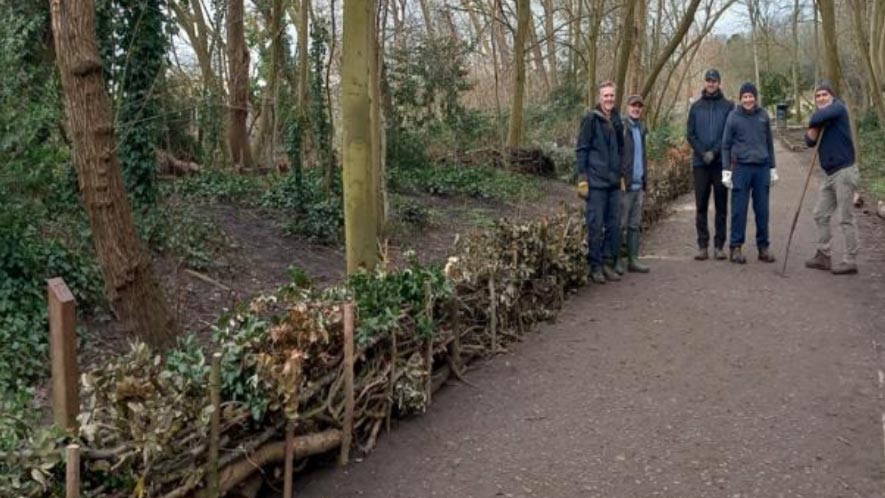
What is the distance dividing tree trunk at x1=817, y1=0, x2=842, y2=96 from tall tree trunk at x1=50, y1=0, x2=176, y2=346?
13.0m

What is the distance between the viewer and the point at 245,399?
3818 mm

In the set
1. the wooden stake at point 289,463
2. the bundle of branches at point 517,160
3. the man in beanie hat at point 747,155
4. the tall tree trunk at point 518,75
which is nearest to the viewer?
the wooden stake at point 289,463

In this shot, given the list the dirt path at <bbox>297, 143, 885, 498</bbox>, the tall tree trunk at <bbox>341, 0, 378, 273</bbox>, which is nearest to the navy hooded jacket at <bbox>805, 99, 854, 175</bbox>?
the dirt path at <bbox>297, 143, 885, 498</bbox>

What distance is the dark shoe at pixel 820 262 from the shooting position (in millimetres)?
8758

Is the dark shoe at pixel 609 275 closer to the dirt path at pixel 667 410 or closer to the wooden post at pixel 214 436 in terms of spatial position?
the dirt path at pixel 667 410

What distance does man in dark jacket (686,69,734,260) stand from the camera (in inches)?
355

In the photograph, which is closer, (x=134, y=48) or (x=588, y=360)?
(x=588, y=360)

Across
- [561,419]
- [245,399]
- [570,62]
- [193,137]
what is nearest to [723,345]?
[561,419]

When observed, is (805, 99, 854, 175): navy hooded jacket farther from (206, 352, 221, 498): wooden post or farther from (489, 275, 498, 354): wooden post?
(206, 352, 221, 498): wooden post

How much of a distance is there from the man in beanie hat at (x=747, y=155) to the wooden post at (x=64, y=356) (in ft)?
23.2

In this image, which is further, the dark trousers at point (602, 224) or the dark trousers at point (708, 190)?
the dark trousers at point (708, 190)

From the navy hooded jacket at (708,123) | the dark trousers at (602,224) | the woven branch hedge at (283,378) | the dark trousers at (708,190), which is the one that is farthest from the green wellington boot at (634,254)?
the woven branch hedge at (283,378)

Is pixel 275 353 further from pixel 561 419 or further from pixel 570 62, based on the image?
pixel 570 62

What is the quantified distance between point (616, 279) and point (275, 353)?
211 inches
